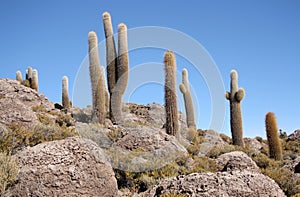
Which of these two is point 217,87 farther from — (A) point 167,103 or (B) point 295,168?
(B) point 295,168

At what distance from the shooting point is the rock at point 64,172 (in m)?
5.55

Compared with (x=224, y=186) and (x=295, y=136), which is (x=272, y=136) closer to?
(x=295, y=136)

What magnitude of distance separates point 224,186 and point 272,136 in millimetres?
11207

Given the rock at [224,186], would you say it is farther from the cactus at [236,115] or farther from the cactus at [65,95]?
the cactus at [65,95]

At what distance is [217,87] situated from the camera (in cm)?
1459

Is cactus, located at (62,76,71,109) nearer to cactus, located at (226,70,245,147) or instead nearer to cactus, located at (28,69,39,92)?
cactus, located at (28,69,39,92)

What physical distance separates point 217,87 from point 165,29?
351 cm

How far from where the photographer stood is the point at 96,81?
15.4m

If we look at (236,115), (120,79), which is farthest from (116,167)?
(236,115)

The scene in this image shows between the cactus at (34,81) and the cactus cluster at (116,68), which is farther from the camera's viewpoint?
the cactus at (34,81)

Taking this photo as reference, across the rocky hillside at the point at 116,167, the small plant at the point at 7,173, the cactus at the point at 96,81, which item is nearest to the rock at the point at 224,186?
the rocky hillside at the point at 116,167

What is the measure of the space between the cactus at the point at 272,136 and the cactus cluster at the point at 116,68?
7159 mm

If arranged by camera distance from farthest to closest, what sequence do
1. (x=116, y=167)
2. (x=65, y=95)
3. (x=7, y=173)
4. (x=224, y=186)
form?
(x=65, y=95) < (x=116, y=167) < (x=7, y=173) < (x=224, y=186)

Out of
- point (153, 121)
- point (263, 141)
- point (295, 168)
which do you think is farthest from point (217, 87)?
point (263, 141)
